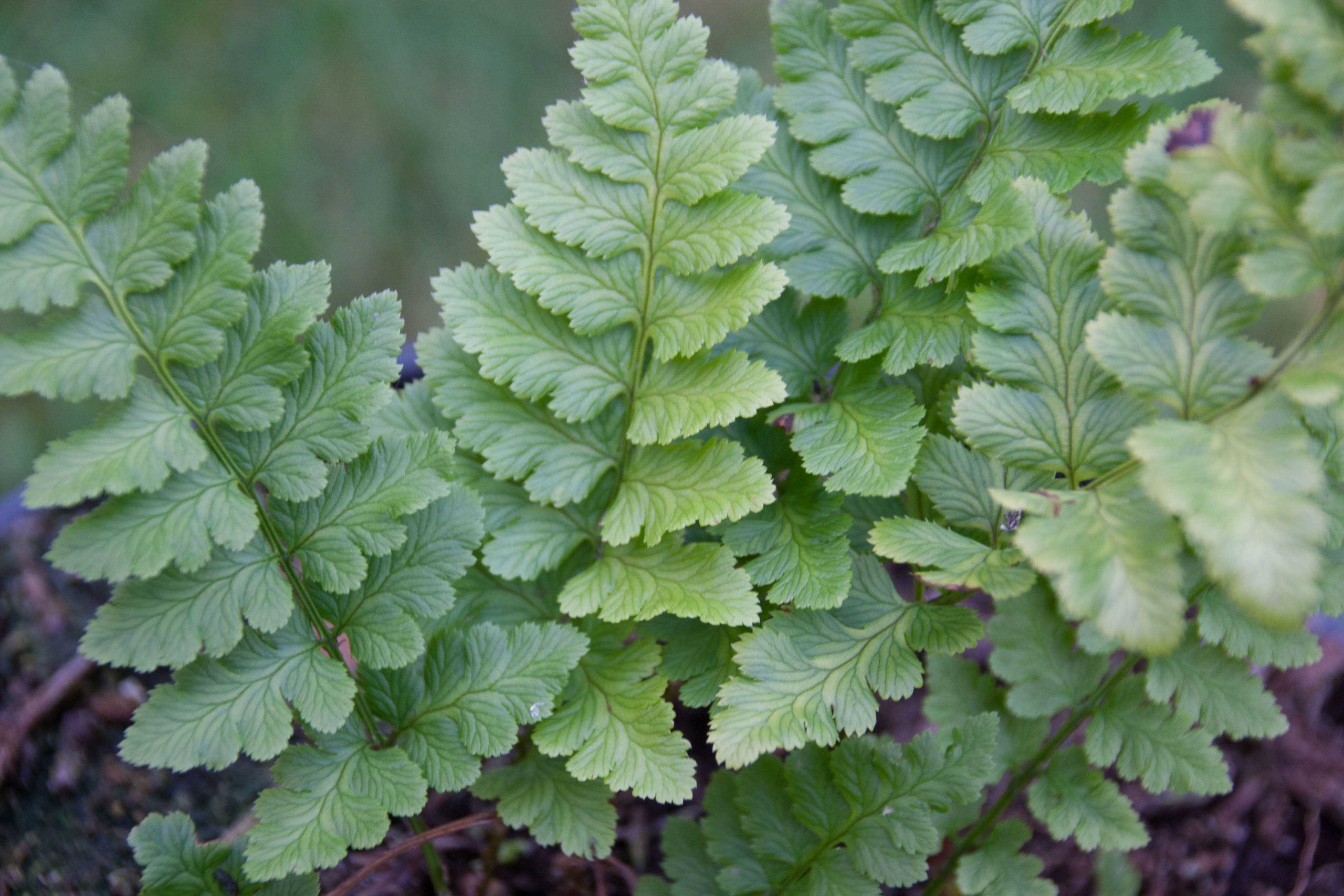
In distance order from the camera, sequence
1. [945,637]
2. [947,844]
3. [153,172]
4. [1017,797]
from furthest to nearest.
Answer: [1017,797] < [947,844] < [945,637] < [153,172]

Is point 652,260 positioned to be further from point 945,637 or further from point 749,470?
point 945,637

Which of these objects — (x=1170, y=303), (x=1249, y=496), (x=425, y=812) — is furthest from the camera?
(x=425, y=812)

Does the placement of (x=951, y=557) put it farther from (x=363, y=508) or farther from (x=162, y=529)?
(x=162, y=529)

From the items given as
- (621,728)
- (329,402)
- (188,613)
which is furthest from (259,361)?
(621,728)

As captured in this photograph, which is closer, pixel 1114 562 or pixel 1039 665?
pixel 1114 562

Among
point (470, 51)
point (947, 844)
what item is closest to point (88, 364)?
point (947, 844)

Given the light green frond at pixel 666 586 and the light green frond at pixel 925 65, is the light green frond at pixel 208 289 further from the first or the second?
the light green frond at pixel 925 65
